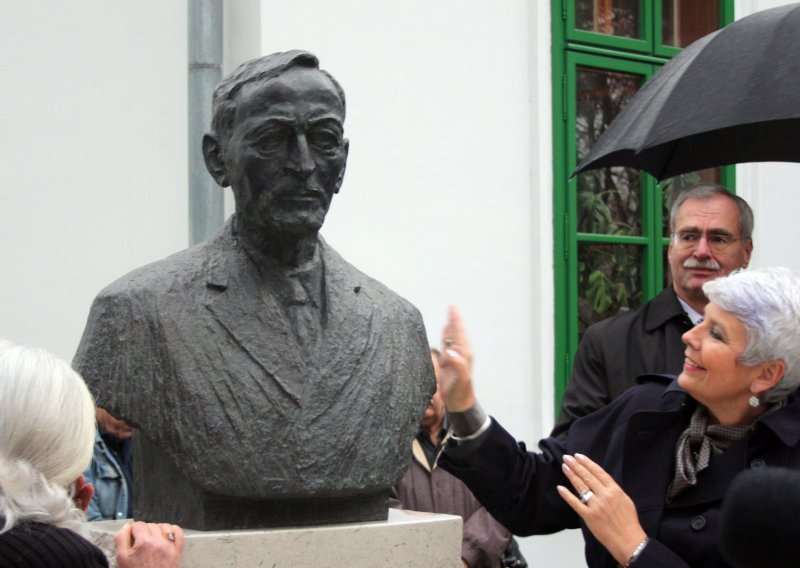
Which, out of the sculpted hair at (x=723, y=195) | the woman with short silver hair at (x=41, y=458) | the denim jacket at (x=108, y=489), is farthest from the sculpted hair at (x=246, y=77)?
the sculpted hair at (x=723, y=195)

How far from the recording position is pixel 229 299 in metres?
3.45

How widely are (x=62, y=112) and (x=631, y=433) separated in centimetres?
285

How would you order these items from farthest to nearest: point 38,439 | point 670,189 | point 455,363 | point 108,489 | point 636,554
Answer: point 670,189 → point 108,489 → point 455,363 → point 636,554 → point 38,439

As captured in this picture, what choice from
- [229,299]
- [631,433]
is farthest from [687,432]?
[229,299]

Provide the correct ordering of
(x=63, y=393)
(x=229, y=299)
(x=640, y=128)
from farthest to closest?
1. (x=640, y=128)
2. (x=229, y=299)
3. (x=63, y=393)

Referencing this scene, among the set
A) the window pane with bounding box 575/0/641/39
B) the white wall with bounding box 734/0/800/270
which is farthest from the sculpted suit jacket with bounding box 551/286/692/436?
the white wall with bounding box 734/0/800/270

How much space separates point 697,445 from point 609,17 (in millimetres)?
4152

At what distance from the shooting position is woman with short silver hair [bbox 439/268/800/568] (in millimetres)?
3195

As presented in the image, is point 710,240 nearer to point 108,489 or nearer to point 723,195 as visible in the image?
point 723,195

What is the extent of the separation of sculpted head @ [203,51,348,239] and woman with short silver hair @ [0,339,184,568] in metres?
1.12

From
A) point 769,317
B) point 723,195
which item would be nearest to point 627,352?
point 723,195

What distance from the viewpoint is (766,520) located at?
1829 millimetres

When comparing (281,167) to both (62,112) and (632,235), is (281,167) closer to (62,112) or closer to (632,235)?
(62,112)

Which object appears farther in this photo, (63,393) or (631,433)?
(631,433)
